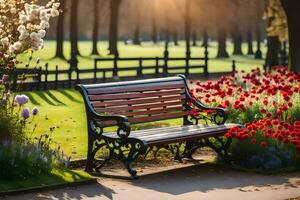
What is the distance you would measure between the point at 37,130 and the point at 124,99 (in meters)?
4.48

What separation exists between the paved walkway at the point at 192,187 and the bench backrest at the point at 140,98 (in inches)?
40.7

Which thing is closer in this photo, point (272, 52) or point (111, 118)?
point (111, 118)

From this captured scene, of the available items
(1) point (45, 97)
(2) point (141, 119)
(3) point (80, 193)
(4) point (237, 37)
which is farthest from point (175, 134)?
(4) point (237, 37)

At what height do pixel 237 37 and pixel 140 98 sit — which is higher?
pixel 237 37

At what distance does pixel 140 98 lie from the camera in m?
10.8

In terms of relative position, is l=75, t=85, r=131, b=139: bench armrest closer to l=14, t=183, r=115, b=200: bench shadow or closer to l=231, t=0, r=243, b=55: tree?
l=14, t=183, r=115, b=200: bench shadow

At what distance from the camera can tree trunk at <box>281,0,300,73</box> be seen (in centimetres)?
2177

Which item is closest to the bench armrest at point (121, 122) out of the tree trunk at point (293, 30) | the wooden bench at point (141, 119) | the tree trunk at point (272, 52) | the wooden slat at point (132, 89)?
the wooden bench at point (141, 119)

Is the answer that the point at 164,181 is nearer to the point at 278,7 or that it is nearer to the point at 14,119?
the point at 14,119

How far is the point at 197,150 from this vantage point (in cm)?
1203

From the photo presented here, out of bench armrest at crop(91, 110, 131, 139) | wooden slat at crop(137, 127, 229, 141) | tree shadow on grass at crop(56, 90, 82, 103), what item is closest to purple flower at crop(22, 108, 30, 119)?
bench armrest at crop(91, 110, 131, 139)

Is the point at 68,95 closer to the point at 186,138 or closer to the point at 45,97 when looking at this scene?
the point at 45,97

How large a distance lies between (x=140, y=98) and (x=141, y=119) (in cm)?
34

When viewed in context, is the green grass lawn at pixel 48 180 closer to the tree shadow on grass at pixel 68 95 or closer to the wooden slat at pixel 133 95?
the wooden slat at pixel 133 95
